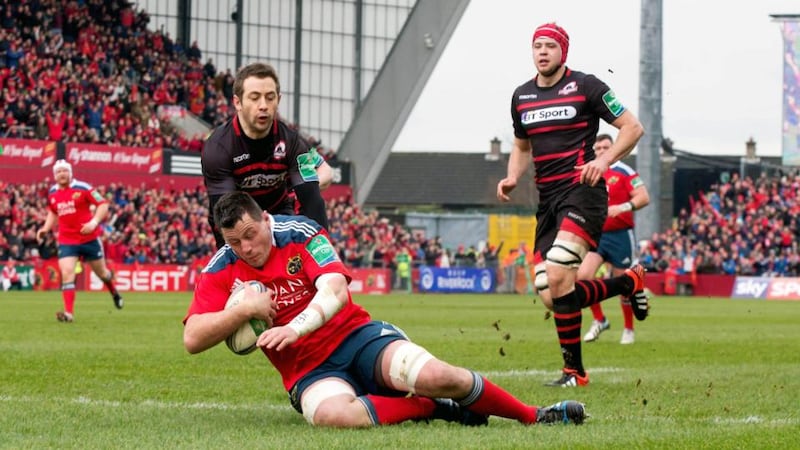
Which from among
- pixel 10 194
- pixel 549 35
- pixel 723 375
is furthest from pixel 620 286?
pixel 10 194

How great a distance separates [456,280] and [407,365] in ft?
128

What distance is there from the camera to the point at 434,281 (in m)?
45.2

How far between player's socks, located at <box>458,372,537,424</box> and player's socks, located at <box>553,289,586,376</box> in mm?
2998

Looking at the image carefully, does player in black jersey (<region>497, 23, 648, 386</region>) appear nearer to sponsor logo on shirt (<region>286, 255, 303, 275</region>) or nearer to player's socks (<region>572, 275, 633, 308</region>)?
player's socks (<region>572, 275, 633, 308</region>)

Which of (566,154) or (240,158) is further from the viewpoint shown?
(566,154)

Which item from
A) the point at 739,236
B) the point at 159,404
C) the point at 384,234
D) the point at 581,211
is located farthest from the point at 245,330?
the point at 384,234

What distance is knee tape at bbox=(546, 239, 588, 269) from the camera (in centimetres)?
968

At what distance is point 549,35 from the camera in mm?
9773

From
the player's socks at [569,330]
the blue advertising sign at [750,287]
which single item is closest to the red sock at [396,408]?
the player's socks at [569,330]

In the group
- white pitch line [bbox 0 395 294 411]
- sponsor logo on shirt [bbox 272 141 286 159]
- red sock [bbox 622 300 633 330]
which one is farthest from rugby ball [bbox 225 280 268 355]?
red sock [bbox 622 300 633 330]

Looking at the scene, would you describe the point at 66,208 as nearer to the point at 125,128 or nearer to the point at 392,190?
the point at 125,128

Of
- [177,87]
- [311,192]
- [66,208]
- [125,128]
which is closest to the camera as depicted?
[311,192]

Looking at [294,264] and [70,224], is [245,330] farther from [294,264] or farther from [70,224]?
[70,224]

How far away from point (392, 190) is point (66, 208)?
6991 centimetres
